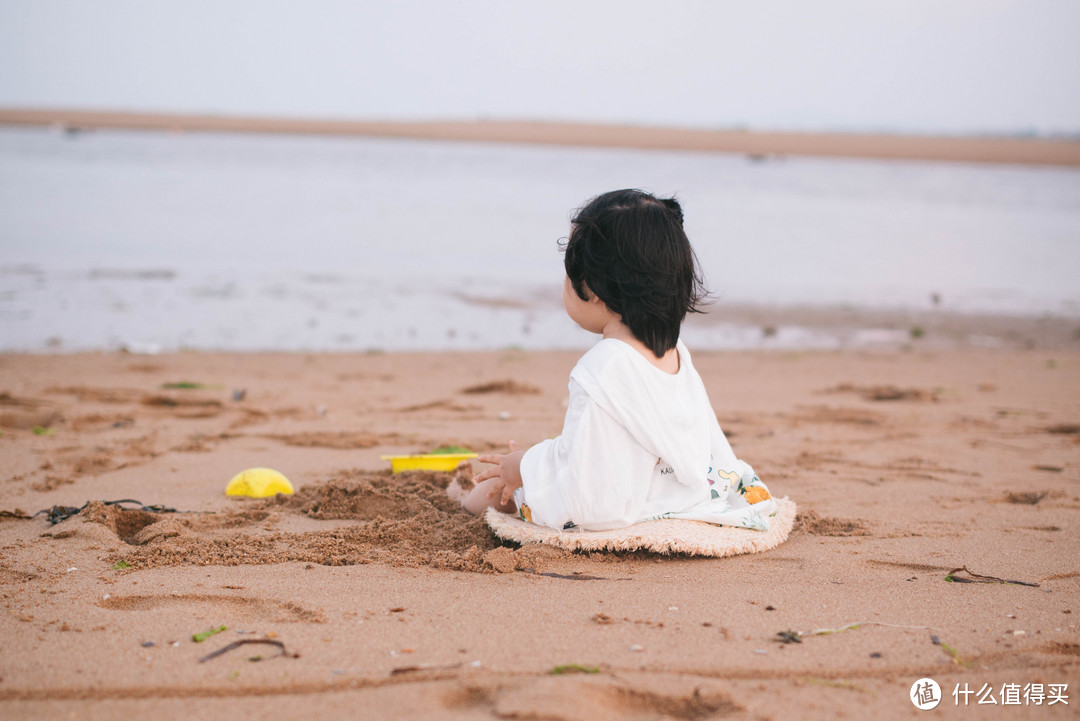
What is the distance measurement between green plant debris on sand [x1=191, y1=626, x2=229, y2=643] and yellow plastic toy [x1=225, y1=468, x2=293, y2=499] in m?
1.33

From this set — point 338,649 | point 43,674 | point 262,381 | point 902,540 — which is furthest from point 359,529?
point 262,381

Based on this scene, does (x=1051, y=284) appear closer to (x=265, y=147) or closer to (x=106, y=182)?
(x=106, y=182)

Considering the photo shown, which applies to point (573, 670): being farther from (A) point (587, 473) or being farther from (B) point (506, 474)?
(B) point (506, 474)

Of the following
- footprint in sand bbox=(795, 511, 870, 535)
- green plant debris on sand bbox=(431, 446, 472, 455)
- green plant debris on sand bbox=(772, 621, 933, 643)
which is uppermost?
green plant debris on sand bbox=(772, 621, 933, 643)

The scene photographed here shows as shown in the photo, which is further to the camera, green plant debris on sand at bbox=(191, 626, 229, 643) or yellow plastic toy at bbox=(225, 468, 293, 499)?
yellow plastic toy at bbox=(225, 468, 293, 499)

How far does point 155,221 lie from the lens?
14.4 meters

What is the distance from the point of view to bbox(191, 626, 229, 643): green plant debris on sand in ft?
6.31

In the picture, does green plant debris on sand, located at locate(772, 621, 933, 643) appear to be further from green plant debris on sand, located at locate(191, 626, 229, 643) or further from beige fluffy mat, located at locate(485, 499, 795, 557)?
green plant debris on sand, located at locate(191, 626, 229, 643)

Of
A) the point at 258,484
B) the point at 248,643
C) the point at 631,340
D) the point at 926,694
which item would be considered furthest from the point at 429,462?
the point at 926,694

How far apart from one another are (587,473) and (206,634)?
110 cm

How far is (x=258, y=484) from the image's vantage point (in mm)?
3314

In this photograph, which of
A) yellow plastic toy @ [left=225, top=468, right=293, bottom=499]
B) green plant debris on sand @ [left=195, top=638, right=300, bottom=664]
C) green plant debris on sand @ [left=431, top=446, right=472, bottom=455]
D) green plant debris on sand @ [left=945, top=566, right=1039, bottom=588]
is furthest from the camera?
green plant debris on sand @ [left=431, top=446, right=472, bottom=455]

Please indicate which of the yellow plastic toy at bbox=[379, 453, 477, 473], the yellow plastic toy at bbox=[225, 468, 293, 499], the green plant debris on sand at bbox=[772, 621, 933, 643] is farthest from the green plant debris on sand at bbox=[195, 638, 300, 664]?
the yellow plastic toy at bbox=[379, 453, 477, 473]

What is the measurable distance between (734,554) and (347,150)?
43.1 m
